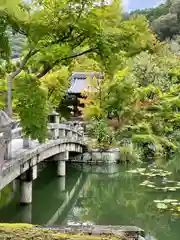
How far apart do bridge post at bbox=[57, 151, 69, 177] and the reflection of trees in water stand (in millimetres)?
1249

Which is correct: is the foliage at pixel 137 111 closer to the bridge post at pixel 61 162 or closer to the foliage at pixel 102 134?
the foliage at pixel 102 134

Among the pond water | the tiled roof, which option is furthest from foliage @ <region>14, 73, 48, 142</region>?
the tiled roof

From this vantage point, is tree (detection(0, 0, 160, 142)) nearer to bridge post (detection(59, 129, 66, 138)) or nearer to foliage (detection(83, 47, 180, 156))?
bridge post (detection(59, 129, 66, 138))

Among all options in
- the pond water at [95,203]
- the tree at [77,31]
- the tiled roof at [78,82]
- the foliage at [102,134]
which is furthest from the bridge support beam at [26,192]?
the tiled roof at [78,82]

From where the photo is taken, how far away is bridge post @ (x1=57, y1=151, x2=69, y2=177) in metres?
15.4

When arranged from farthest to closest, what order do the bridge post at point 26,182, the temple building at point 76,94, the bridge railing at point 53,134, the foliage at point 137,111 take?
the temple building at point 76,94 < the foliage at point 137,111 < the bridge post at point 26,182 < the bridge railing at point 53,134

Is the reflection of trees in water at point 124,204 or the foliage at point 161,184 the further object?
the foliage at point 161,184

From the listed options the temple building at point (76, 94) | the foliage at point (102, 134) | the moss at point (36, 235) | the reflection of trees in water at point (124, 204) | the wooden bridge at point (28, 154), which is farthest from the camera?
the temple building at point (76, 94)

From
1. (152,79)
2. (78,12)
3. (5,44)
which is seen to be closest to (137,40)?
(78,12)

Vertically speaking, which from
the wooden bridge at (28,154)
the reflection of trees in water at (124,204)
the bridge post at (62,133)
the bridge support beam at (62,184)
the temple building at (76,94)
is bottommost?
the reflection of trees in water at (124,204)

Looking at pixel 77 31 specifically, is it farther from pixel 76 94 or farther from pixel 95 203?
pixel 76 94

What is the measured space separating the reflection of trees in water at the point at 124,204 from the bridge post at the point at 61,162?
125 centimetres

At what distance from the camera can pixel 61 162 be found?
1562 centimetres

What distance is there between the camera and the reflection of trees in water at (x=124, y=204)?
1010 cm
